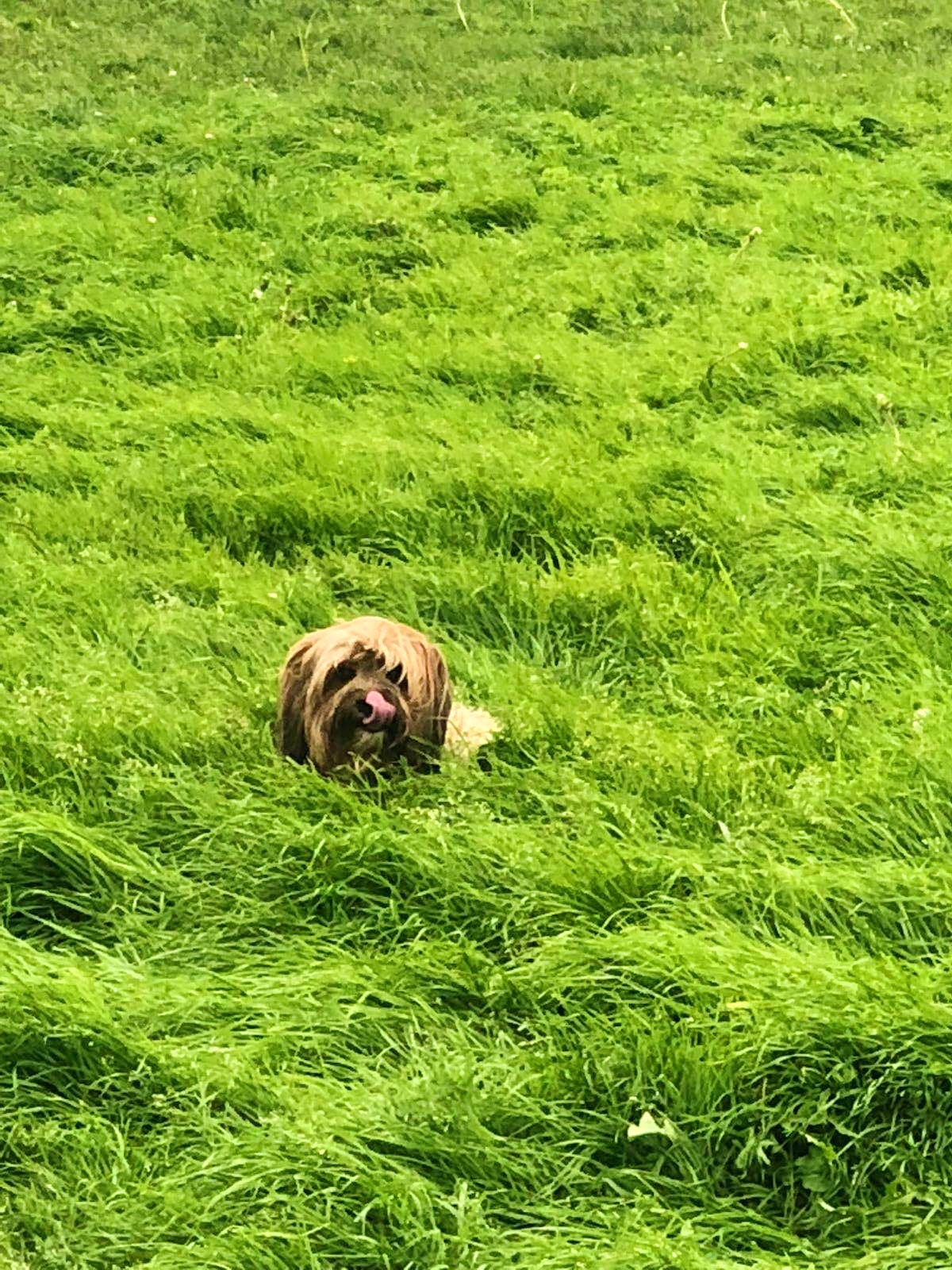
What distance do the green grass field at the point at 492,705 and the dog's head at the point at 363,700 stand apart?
9cm

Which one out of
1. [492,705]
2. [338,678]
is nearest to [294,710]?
[338,678]

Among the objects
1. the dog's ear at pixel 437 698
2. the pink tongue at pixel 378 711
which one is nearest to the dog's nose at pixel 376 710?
the pink tongue at pixel 378 711

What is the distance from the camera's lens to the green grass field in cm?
234

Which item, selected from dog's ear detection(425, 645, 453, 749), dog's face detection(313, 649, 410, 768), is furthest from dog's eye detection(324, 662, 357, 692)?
dog's ear detection(425, 645, 453, 749)

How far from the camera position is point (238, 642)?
12.7 ft

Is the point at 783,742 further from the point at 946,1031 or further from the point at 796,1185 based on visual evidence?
the point at 796,1185

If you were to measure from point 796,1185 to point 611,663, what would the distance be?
1.65 m

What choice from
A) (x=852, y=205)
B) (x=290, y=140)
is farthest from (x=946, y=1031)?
(x=290, y=140)

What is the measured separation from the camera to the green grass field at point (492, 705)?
2.34 m

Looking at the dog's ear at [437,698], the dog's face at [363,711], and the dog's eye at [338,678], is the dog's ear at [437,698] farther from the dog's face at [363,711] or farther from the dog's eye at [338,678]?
the dog's eye at [338,678]

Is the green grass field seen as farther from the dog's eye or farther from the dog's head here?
the dog's eye

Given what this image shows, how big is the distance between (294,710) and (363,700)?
230 millimetres

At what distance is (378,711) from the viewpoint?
3105mm

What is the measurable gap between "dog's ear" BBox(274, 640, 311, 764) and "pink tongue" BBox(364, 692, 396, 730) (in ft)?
0.64
